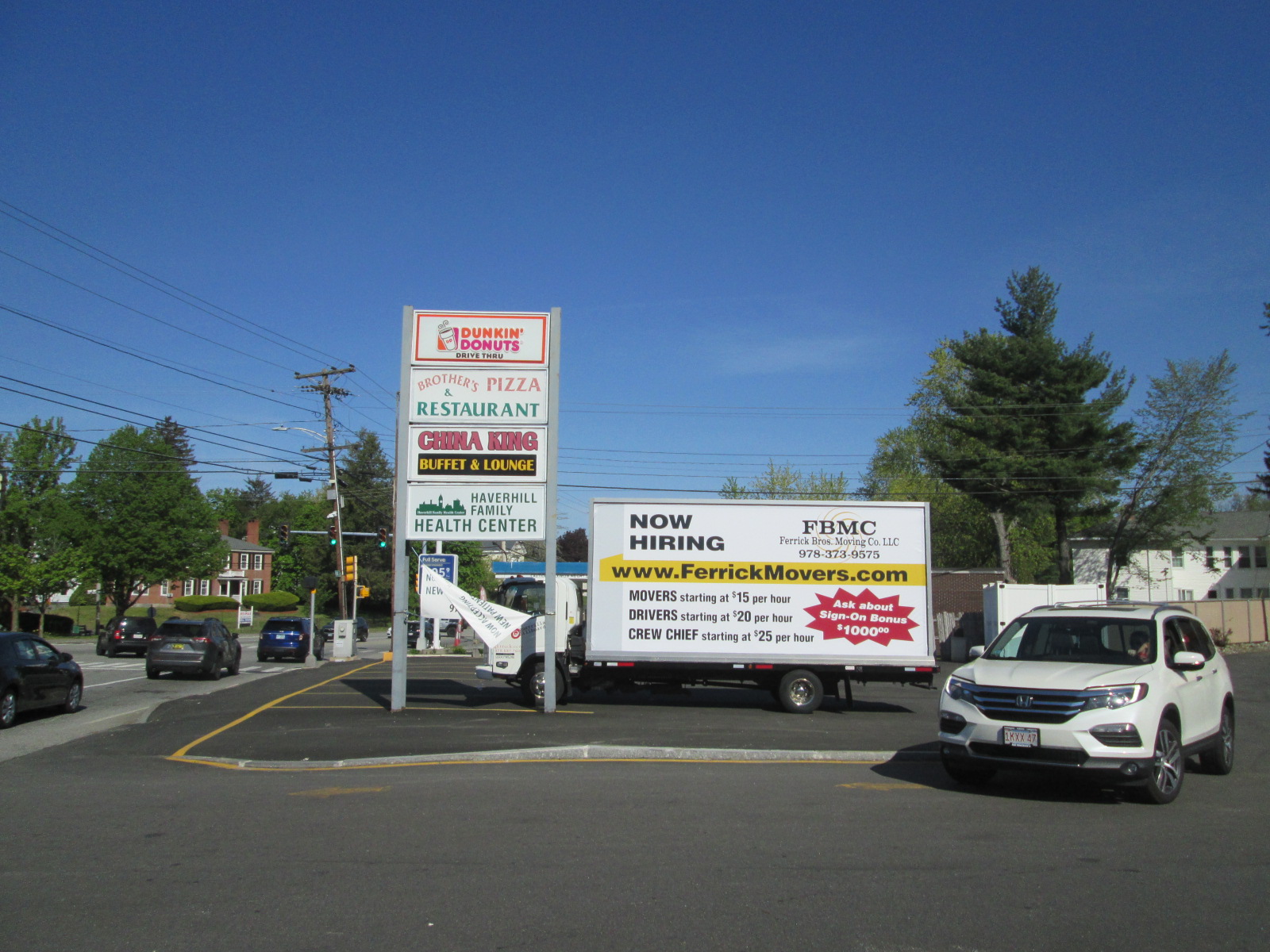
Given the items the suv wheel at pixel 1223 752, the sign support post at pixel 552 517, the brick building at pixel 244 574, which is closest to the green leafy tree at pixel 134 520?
the brick building at pixel 244 574

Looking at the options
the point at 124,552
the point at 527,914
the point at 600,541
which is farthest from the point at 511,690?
the point at 124,552

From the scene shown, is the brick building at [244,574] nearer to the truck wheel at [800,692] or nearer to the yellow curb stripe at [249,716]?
the yellow curb stripe at [249,716]

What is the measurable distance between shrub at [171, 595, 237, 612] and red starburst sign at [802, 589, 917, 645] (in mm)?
67830

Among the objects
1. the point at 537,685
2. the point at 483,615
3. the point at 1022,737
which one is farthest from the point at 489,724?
the point at 1022,737

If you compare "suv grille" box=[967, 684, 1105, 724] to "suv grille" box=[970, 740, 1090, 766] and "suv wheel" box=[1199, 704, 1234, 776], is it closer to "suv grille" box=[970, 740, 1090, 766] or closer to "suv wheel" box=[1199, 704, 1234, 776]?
"suv grille" box=[970, 740, 1090, 766]

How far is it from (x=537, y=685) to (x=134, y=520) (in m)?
43.7

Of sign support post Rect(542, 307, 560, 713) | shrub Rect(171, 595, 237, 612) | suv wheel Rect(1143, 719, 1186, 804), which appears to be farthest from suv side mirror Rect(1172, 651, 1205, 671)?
shrub Rect(171, 595, 237, 612)

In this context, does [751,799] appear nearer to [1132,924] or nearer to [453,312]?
[1132,924]

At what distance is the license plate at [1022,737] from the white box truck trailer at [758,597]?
792 centimetres

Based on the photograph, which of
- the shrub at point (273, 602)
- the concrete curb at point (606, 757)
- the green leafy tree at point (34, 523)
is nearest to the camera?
the concrete curb at point (606, 757)

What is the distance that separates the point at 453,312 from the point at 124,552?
4349 cm

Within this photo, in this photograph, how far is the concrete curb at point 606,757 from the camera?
1105 cm

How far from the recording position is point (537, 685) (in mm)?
16422

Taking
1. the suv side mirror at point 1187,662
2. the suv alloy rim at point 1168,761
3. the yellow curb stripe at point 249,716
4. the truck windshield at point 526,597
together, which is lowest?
the yellow curb stripe at point 249,716
